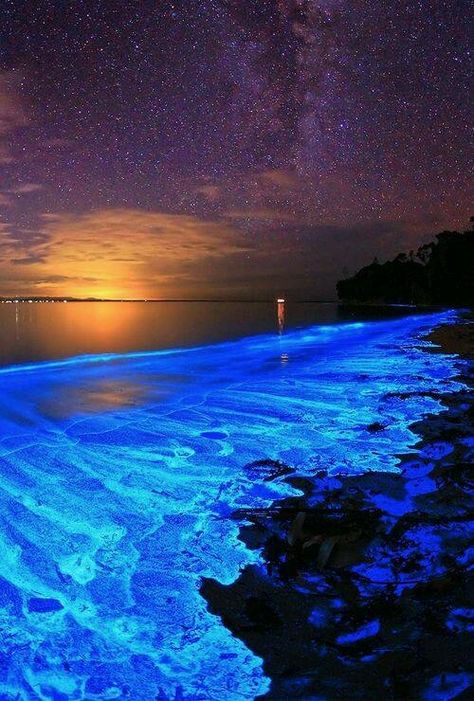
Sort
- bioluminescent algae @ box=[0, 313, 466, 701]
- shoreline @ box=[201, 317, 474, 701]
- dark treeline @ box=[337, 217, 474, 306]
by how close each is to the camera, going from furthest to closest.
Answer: dark treeline @ box=[337, 217, 474, 306] < bioluminescent algae @ box=[0, 313, 466, 701] < shoreline @ box=[201, 317, 474, 701]

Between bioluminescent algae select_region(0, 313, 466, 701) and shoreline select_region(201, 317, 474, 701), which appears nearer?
shoreline select_region(201, 317, 474, 701)

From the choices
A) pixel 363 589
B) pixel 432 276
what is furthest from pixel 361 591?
pixel 432 276

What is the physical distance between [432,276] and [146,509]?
348 feet

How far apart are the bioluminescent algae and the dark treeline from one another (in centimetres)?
9036

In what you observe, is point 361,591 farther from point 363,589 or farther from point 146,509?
point 146,509

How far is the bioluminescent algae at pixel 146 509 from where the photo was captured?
2.58 meters

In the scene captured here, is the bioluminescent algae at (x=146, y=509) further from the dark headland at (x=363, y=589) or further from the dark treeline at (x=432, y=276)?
the dark treeline at (x=432, y=276)

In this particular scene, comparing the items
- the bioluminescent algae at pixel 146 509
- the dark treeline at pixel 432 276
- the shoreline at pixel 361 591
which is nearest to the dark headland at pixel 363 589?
the shoreline at pixel 361 591

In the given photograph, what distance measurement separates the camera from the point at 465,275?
91438 millimetres

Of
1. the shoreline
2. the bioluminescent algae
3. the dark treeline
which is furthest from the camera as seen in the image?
the dark treeline

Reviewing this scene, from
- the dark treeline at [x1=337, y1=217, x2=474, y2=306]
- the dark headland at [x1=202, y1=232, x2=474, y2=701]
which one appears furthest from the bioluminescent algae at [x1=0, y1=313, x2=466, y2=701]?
the dark treeline at [x1=337, y1=217, x2=474, y2=306]

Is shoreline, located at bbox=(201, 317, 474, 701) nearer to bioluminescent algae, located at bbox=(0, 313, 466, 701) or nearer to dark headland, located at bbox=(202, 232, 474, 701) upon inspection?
dark headland, located at bbox=(202, 232, 474, 701)

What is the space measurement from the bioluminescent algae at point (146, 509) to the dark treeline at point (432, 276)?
9036 centimetres

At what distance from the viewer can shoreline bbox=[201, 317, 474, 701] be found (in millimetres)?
2443
